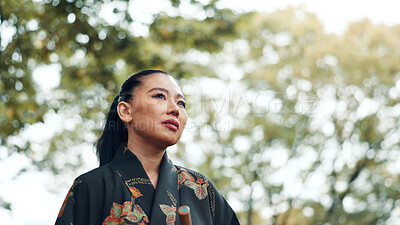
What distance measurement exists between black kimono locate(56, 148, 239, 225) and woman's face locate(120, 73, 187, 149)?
0.52 ft

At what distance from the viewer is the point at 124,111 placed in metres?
2.45

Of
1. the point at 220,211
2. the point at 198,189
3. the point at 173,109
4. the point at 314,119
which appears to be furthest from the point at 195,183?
the point at 314,119

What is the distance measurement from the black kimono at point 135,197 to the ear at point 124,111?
7.7 inches

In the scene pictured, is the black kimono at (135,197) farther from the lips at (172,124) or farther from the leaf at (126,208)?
the lips at (172,124)

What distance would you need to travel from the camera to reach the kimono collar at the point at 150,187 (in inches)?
83.7

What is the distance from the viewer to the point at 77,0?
5.17 meters

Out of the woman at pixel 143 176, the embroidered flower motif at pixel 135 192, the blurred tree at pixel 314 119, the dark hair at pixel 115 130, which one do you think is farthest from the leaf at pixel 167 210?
the blurred tree at pixel 314 119

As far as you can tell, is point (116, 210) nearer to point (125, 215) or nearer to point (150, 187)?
point (125, 215)

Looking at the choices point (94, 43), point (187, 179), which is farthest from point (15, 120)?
point (187, 179)

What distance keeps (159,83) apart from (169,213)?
744 mm

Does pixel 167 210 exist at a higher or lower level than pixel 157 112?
lower

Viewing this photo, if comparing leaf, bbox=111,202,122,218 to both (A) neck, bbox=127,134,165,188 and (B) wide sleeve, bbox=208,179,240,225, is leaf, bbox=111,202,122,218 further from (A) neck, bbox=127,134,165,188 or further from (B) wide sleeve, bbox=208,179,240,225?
(B) wide sleeve, bbox=208,179,240,225

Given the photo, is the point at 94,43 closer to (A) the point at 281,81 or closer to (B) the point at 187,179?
(B) the point at 187,179

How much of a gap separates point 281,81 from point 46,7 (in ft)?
27.3
